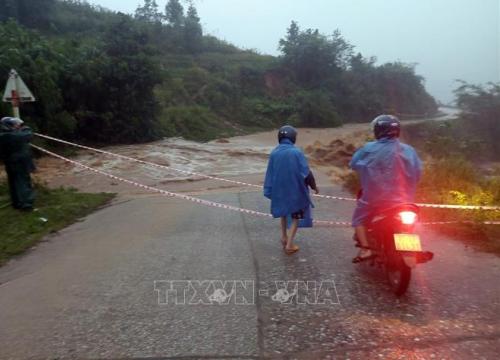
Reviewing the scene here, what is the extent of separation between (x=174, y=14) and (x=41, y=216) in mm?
48145

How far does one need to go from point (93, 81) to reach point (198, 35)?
3352 centimetres

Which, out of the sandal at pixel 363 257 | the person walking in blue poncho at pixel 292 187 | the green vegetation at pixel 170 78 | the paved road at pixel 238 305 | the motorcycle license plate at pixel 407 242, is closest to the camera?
the paved road at pixel 238 305

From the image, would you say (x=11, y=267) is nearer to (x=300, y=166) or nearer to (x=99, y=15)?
(x=300, y=166)

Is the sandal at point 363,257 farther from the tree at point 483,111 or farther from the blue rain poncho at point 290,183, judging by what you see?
the tree at point 483,111

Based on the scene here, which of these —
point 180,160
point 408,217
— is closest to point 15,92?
point 408,217

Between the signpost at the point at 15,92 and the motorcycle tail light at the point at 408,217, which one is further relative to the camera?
the signpost at the point at 15,92

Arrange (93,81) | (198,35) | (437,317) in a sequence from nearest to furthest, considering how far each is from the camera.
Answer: (437,317) → (93,81) → (198,35)

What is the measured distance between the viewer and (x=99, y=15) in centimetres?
5097

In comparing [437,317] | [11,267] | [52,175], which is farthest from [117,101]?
[437,317]

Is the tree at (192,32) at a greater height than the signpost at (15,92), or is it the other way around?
the tree at (192,32)

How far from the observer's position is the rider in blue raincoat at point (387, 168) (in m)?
5.25

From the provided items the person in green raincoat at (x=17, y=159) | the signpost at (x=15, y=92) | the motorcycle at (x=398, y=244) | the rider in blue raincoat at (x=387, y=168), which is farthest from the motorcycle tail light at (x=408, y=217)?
the signpost at (x=15, y=92)

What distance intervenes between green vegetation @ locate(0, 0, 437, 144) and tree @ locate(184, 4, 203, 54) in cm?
11

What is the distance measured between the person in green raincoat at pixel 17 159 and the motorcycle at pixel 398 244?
6510mm
